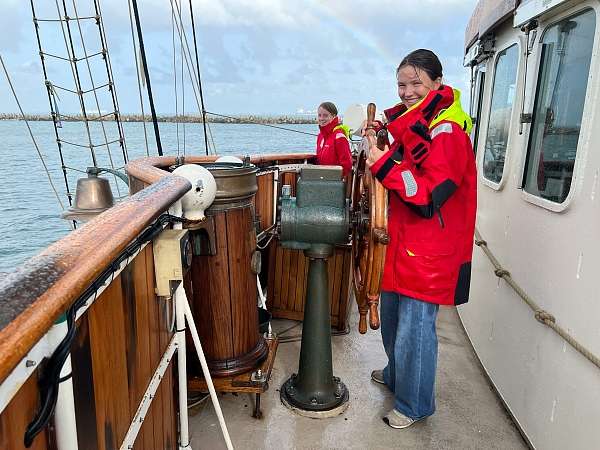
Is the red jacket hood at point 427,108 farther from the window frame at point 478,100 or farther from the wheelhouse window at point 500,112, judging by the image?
the window frame at point 478,100

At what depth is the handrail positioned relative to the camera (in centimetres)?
50

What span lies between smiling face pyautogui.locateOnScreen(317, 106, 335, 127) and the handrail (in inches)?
162

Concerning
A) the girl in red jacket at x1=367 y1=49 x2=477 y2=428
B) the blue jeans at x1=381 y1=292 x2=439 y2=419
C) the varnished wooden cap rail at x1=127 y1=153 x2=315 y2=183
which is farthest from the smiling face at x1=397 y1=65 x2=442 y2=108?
the varnished wooden cap rail at x1=127 y1=153 x2=315 y2=183

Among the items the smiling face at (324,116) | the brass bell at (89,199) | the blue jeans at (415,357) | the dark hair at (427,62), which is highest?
the dark hair at (427,62)

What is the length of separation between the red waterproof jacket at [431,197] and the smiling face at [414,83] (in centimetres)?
5

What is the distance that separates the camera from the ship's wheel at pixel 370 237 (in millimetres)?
1555

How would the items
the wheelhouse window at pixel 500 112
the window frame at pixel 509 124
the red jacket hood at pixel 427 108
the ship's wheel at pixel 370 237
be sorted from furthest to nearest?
the wheelhouse window at pixel 500 112 → the window frame at pixel 509 124 → the red jacket hood at pixel 427 108 → the ship's wheel at pixel 370 237

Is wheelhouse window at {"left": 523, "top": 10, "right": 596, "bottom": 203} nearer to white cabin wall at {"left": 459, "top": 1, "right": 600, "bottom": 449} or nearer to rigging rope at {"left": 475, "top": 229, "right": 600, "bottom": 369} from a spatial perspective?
white cabin wall at {"left": 459, "top": 1, "right": 600, "bottom": 449}

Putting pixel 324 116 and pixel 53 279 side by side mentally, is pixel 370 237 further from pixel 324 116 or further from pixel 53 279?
pixel 324 116

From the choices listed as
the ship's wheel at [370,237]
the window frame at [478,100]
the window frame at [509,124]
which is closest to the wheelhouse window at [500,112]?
the window frame at [509,124]

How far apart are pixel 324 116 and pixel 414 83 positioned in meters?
3.09

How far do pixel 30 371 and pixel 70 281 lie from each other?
12cm

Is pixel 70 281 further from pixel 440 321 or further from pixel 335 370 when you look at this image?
pixel 440 321

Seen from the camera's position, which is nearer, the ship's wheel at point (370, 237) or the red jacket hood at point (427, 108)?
the ship's wheel at point (370, 237)
